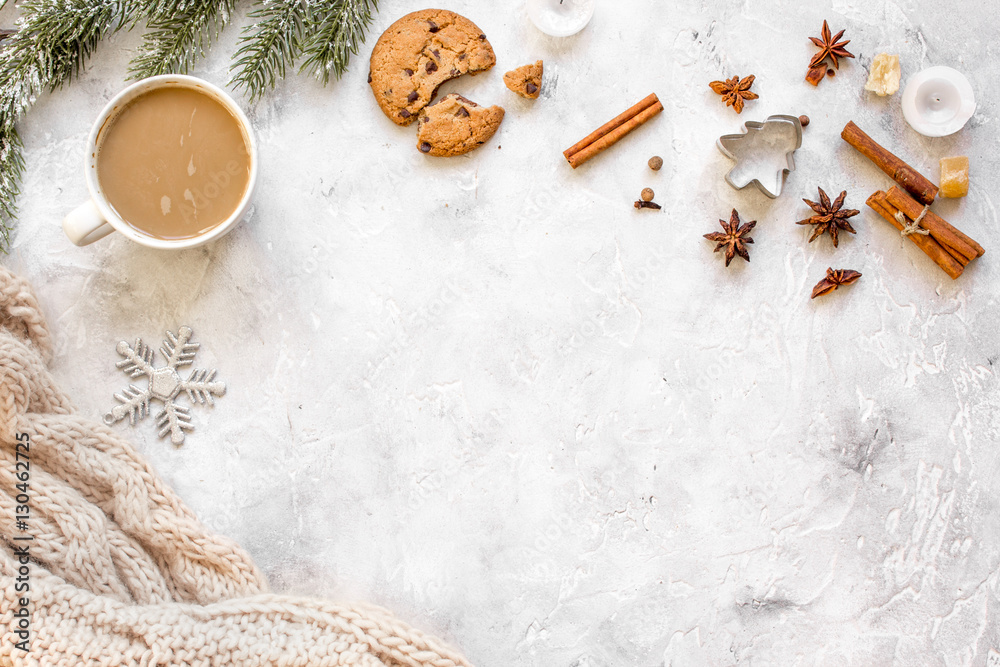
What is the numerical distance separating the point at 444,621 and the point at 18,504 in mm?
725

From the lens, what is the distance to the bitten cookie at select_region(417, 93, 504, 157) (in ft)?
3.93

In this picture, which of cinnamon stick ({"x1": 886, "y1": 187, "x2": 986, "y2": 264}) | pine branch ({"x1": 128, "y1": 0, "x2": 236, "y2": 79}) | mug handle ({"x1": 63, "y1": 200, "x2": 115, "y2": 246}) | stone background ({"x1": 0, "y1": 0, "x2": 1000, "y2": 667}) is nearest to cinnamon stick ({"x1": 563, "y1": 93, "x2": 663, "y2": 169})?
stone background ({"x1": 0, "y1": 0, "x2": 1000, "y2": 667})

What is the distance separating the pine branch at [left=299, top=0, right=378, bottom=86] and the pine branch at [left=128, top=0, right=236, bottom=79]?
0.16 m

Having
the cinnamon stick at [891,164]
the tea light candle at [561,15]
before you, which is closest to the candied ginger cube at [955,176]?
the cinnamon stick at [891,164]

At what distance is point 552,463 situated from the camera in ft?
4.00

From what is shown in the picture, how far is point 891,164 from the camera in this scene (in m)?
1.21

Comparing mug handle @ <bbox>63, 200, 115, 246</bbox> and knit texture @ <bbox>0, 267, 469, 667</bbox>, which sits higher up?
mug handle @ <bbox>63, 200, 115, 246</bbox>

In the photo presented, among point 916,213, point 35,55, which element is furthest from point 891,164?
point 35,55

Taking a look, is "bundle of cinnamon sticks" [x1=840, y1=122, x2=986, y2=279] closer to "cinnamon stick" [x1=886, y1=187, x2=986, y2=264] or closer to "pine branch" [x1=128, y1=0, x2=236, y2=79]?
"cinnamon stick" [x1=886, y1=187, x2=986, y2=264]

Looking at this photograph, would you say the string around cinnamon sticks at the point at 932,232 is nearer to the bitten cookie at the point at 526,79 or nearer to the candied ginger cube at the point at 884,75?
the candied ginger cube at the point at 884,75

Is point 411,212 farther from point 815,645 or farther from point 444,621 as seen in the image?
point 815,645

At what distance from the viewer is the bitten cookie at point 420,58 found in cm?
120

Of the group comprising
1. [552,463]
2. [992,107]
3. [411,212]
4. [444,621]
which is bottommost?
[444,621]

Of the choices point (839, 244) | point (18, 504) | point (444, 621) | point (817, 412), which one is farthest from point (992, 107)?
point (18, 504)
